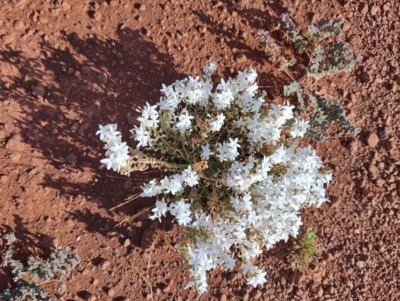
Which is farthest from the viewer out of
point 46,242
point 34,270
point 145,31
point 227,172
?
point 145,31

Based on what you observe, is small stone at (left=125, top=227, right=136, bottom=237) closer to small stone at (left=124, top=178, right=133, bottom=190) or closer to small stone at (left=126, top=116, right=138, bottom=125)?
small stone at (left=124, top=178, right=133, bottom=190)

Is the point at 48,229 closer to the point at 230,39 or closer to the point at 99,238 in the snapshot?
the point at 99,238

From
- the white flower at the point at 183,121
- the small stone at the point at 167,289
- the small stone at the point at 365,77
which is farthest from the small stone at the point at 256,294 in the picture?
the small stone at the point at 365,77

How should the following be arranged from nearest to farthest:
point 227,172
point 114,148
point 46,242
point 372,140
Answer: point 114,148
point 227,172
point 46,242
point 372,140

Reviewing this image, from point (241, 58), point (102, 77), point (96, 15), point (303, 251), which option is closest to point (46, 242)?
point (102, 77)

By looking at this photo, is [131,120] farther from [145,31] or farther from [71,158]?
[145,31]

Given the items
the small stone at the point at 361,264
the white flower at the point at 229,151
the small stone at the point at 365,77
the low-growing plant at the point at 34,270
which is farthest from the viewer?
the small stone at the point at 365,77

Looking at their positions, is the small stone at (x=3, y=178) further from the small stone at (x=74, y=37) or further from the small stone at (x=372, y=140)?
the small stone at (x=372, y=140)
